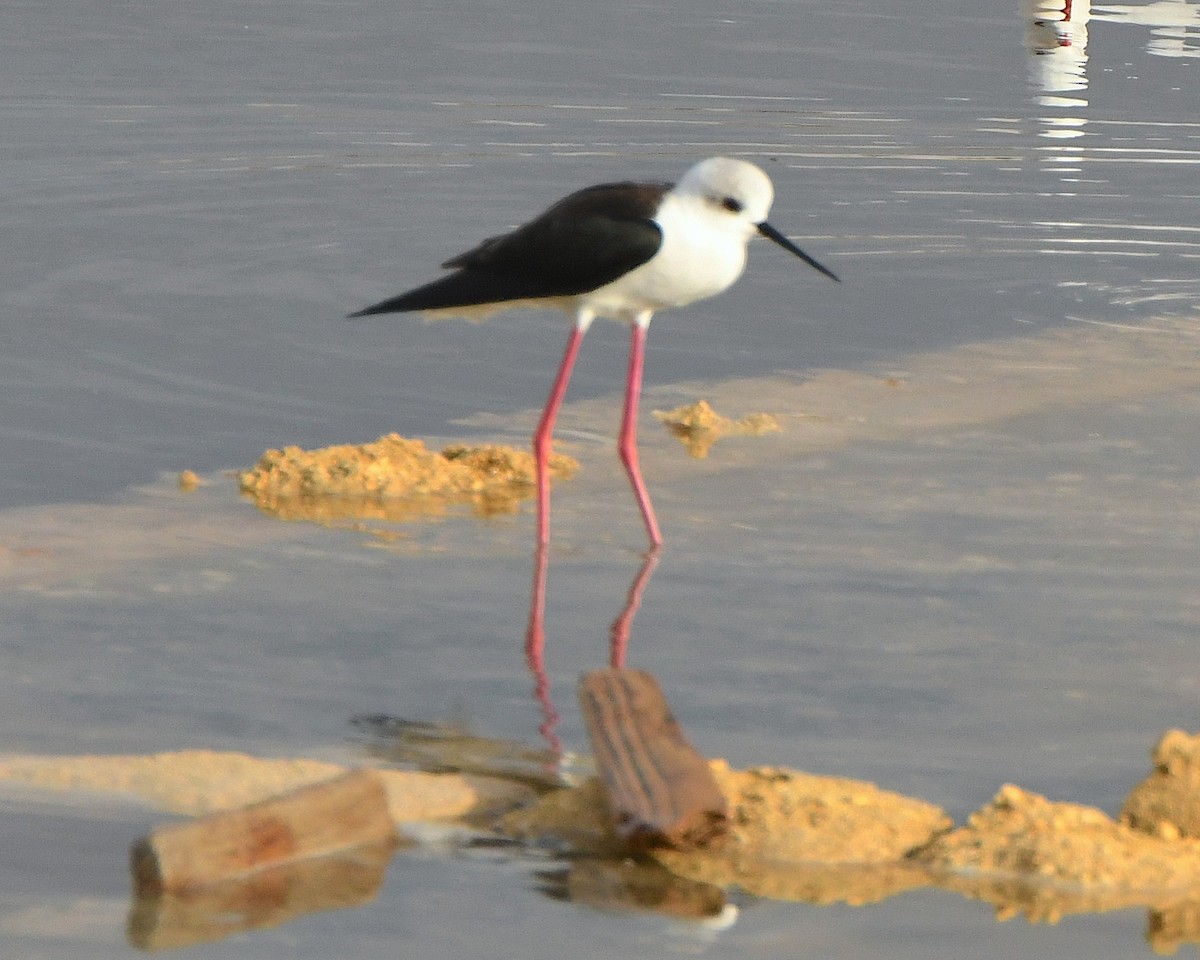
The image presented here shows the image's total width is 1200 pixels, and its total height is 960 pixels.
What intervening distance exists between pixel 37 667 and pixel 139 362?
12.9 ft

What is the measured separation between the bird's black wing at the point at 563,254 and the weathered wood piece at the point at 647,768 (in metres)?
2.16

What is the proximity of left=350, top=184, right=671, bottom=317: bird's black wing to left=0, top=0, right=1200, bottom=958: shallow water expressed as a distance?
72cm

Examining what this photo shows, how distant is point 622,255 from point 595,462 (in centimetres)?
143

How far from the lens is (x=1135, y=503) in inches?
293

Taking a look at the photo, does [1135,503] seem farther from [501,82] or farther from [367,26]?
[367,26]

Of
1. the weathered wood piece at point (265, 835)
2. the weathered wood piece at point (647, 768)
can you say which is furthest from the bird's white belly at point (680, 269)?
the weathered wood piece at point (265, 835)

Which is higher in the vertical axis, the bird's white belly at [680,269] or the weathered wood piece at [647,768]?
the bird's white belly at [680,269]

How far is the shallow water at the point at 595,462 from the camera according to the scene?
523 centimetres

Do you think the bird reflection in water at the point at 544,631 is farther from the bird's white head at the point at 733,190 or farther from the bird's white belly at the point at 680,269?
the bird's white head at the point at 733,190

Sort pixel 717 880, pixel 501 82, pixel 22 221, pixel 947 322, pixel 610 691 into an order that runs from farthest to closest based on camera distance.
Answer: pixel 501 82, pixel 22 221, pixel 947 322, pixel 610 691, pixel 717 880

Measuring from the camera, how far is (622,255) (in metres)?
6.80

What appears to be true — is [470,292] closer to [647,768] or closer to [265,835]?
[647,768]

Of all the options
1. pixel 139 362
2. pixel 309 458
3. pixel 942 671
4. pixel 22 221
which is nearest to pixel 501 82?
pixel 22 221

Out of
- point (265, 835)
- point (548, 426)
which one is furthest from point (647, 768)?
point (548, 426)
